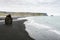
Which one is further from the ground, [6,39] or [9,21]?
[6,39]

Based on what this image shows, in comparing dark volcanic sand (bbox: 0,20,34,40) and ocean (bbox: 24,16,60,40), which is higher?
dark volcanic sand (bbox: 0,20,34,40)

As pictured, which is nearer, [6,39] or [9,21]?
[6,39]

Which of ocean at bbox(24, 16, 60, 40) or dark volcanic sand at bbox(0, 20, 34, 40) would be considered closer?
dark volcanic sand at bbox(0, 20, 34, 40)

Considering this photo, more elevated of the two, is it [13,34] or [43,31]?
[13,34]

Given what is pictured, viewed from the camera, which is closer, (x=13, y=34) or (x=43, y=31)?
(x=13, y=34)

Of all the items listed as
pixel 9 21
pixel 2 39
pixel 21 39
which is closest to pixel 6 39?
pixel 2 39

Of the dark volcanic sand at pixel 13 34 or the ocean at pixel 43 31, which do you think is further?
the ocean at pixel 43 31

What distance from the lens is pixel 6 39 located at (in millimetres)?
12172

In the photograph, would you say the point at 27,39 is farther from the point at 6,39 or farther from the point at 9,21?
the point at 9,21

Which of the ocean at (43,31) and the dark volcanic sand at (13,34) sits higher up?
the dark volcanic sand at (13,34)

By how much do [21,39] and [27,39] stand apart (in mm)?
598

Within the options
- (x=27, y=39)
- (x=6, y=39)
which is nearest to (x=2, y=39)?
(x=6, y=39)

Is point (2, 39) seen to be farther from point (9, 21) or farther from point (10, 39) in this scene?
point (9, 21)

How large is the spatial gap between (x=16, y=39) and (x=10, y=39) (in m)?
0.60
